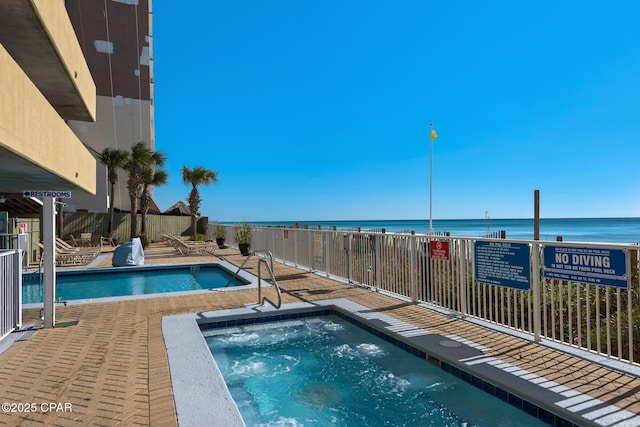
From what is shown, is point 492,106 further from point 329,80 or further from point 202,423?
point 202,423

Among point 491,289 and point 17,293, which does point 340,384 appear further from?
point 17,293

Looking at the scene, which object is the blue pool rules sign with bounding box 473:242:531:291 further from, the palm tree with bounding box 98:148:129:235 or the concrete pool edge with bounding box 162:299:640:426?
the palm tree with bounding box 98:148:129:235

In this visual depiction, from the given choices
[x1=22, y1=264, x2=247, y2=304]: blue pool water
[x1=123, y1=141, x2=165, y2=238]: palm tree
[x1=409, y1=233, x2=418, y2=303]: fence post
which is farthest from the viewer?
[x1=123, y1=141, x2=165, y2=238]: palm tree

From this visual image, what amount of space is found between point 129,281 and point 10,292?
607 centimetres

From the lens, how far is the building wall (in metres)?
25.0

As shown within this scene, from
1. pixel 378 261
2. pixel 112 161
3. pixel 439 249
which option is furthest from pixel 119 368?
pixel 112 161

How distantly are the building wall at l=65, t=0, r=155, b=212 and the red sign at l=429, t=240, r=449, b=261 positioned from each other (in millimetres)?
25082

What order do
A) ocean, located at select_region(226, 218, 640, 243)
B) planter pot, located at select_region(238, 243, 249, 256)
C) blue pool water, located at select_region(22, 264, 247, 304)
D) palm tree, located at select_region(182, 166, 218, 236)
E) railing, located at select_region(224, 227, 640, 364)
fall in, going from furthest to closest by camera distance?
ocean, located at select_region(226, 218, 640, 243) → palm tree, located at select_region(182, 166, 218, 236) → planter pot, located at select_region(238, 243, 249, 256) → blue pool water, located at select_region(22, 264, 247, 304) → railing, located at select_region(224, 227, 640, 364)

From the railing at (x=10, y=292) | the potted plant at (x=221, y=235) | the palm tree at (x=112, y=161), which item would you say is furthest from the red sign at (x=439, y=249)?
the palm tree at (x=112, y=161)

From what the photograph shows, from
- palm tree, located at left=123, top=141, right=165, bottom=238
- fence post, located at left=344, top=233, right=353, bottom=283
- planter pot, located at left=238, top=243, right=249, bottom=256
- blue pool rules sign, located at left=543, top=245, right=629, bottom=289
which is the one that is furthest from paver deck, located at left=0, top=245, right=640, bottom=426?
palm tree, located at left=123, top=141, right=165, bottom=238

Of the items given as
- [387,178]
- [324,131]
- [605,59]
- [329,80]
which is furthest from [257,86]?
[387,178]

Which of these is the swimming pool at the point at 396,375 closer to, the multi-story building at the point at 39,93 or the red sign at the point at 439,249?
the red sign at the point at 439,249

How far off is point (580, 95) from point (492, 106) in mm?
5157

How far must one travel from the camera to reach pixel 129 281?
33.7ft
